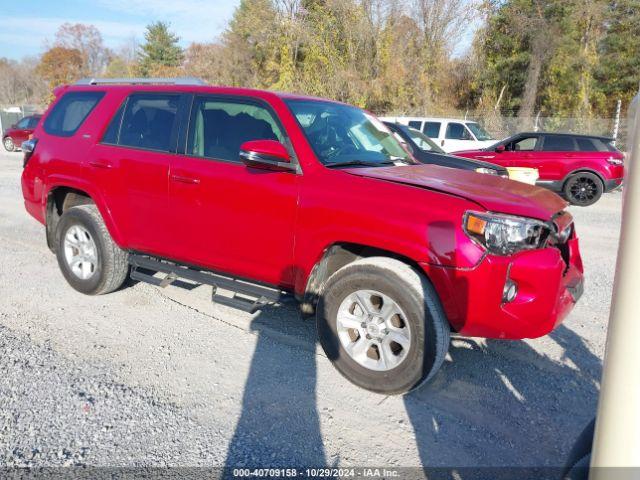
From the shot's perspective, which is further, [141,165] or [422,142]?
[422,142]

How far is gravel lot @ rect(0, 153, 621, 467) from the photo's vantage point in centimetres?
280

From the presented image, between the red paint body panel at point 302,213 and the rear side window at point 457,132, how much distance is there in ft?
44.3

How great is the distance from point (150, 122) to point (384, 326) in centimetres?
273

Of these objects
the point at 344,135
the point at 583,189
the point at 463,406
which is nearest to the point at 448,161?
the point at 344,135

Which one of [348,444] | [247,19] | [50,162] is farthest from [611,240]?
[247,19]

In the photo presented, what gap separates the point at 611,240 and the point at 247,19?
87.7ft

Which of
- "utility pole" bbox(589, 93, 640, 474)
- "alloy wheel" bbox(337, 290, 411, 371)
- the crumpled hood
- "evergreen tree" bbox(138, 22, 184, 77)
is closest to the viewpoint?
"utility pole" bbox(589, 93, 640, 474)

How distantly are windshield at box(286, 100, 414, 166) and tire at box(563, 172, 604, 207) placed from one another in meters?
9.38

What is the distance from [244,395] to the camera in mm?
3340

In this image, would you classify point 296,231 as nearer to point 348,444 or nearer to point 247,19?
point 348,444

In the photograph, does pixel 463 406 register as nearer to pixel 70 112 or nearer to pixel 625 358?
pixel 625 358

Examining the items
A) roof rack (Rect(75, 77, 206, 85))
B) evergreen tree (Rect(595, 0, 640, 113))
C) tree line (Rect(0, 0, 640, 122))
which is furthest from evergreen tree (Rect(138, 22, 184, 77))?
roof rack (Rect(75, 77, 206, 85))

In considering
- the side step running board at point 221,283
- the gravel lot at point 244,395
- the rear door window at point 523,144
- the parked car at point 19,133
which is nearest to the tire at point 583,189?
the rear door window at point 523,144

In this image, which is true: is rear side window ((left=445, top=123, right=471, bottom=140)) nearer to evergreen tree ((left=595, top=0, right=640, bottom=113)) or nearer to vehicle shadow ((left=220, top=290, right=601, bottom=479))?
vehicle shadow ((left=220, top=290, right=601, bottom=479))
